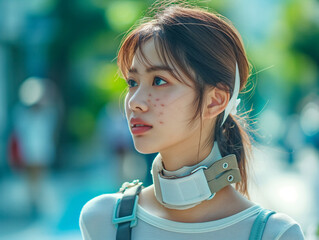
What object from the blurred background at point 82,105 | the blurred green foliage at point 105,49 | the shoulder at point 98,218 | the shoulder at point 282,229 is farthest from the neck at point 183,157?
the blurred green foliage at point 105,49

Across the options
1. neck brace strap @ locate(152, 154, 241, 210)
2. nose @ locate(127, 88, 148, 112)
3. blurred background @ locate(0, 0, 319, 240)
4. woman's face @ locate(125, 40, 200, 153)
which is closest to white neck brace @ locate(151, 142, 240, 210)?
neck brace strap @ locate(152, 154, 241, 210)

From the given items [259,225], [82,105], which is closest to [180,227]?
[259,225]

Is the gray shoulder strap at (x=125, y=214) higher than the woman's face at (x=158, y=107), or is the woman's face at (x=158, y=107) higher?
the woman's face at (x=158, y=107)

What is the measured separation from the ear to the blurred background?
520cm

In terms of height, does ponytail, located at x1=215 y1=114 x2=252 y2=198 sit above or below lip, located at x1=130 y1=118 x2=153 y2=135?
below

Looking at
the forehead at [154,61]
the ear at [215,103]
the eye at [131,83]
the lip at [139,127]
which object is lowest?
the lip at [139,127]

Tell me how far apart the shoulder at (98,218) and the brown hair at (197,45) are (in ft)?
1.47

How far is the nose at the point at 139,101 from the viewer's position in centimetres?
193

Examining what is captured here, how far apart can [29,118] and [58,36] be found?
663 centimetres

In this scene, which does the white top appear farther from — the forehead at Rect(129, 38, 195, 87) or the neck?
the forehead at Rect(129, 38, 195, 87)

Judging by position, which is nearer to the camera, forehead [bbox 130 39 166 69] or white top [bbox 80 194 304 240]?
white top [bbox 80 194 304 240]

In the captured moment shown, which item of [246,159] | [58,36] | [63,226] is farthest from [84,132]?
[246,159]

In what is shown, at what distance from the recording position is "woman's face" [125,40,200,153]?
1908mm

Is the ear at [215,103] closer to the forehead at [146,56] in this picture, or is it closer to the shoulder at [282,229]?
the forehead at [146,56]
